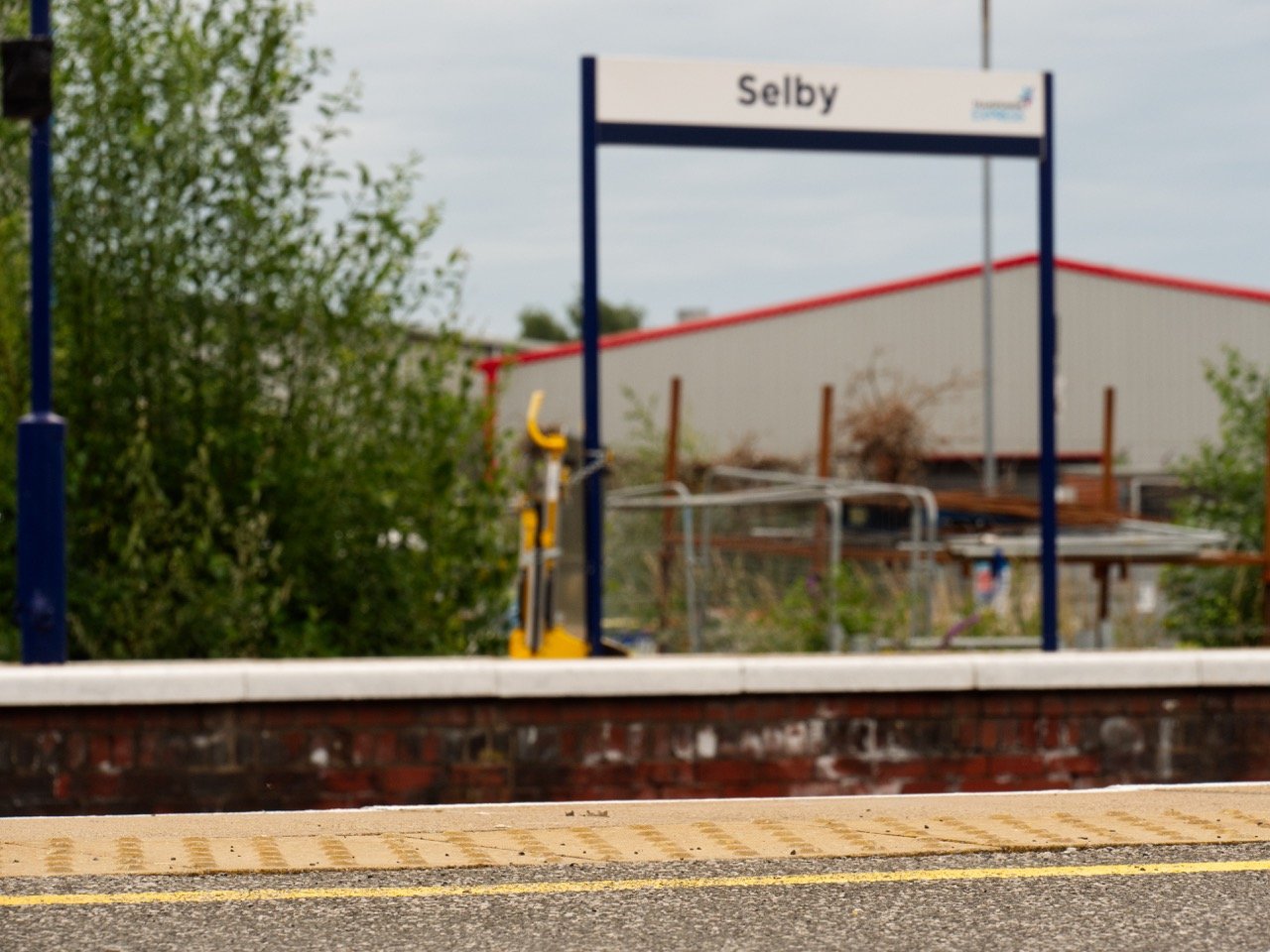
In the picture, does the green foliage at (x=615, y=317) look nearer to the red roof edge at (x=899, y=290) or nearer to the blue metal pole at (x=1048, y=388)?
the red roof edge at (x=899, y=290)

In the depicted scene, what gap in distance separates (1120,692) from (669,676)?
2.20 m

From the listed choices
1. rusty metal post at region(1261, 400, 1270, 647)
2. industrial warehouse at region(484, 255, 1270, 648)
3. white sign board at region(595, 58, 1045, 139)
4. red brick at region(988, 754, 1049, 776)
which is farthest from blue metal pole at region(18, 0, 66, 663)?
industrial warehouse at region(484, 255, 1270, 648)

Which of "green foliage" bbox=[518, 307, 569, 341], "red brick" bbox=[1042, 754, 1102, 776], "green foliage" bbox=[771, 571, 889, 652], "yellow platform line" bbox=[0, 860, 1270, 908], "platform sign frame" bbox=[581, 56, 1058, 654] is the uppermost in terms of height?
"green foliage" bbox=[518, 307, 569, 341]

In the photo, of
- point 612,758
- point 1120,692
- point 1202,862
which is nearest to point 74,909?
point 612,758

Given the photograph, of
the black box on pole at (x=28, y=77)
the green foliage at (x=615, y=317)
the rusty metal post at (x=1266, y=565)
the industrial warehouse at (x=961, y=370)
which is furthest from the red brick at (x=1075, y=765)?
the green foliage at (x=615, y=317)

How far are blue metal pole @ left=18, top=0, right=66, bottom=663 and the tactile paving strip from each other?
1096 millimetres

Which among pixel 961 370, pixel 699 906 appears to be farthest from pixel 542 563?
pixel 961 370

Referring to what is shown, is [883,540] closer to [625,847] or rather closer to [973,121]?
[973,121]

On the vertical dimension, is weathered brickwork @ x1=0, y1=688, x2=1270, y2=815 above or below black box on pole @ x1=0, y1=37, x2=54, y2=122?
below

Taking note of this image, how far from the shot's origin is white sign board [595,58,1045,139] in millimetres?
9828

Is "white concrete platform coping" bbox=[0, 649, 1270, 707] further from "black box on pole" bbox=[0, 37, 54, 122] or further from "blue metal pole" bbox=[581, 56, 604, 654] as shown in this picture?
"black box on pole" bbox=[0, 37, 54, 122]

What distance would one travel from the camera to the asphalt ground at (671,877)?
5926 millimetres

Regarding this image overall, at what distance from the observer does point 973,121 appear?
33.5 feet

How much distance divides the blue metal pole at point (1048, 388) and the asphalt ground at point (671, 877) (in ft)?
5.47
